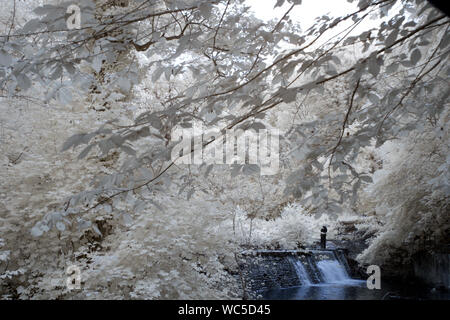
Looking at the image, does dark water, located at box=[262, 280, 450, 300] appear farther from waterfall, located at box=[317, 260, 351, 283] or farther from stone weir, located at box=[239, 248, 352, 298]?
waterfall, located at box=[317, 260, 351, 283]

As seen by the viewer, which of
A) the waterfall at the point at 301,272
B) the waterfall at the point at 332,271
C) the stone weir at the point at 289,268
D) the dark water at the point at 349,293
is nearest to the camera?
the dark water at the point at 349,293

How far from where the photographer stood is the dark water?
6.24 m

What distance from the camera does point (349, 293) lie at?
6992mm

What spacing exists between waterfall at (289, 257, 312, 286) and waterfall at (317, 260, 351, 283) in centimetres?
62

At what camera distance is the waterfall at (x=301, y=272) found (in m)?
7.27

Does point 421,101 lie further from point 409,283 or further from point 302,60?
point 409,283

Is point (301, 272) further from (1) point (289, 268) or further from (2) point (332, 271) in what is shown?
(2) point (332, 271)

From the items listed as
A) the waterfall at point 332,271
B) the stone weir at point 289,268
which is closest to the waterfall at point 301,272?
the stone weir at point 289,268

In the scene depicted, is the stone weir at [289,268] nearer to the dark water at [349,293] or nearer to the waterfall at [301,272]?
the waterfall at [301,272]

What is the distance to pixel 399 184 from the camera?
17.8ft

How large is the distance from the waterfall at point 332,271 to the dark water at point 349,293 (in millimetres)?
288

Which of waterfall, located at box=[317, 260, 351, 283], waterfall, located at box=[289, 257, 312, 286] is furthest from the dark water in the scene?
waterfall, located at box=[317, 260, 351, 283]

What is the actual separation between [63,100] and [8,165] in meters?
2.88
